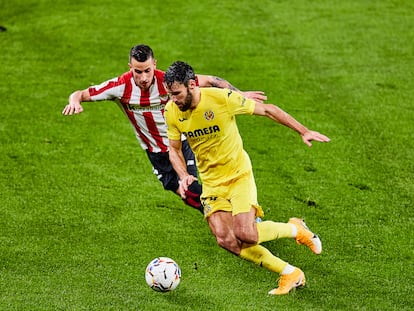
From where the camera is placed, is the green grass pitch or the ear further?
the green grass pitch

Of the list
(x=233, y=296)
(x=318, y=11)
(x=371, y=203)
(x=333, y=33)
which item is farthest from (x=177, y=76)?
(x=318, y=11)

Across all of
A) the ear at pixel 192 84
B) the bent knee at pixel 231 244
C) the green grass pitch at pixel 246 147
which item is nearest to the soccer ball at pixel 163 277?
the green grass pitch at pixel 246 147

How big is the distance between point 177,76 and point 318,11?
37.3ft

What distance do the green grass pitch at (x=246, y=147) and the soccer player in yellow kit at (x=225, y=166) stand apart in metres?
0.51

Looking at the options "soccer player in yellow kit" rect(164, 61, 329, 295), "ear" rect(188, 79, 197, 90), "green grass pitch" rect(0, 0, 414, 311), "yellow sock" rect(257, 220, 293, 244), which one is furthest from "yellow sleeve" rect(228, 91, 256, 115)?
"green grass pitch" rect(0, 0, 414, 311)

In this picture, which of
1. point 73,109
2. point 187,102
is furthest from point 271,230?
point 73,109

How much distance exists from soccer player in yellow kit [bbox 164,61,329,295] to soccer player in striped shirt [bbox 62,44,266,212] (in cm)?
43

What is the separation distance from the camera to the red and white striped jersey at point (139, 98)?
32.2ft

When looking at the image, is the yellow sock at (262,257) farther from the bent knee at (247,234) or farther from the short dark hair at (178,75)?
the short dark hair at (178,75)

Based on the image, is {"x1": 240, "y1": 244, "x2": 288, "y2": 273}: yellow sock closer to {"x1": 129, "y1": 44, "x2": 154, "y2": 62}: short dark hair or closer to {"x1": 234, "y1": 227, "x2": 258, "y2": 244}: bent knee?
{"x1": 234, "y1": 227, "x2": 258, "y2": 244}: bent knee

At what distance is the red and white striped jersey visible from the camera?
9.82 meters

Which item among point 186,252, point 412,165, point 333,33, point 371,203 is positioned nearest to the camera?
point 186,252

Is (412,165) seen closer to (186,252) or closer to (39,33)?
(186,252)

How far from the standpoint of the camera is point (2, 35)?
60.1 ft
